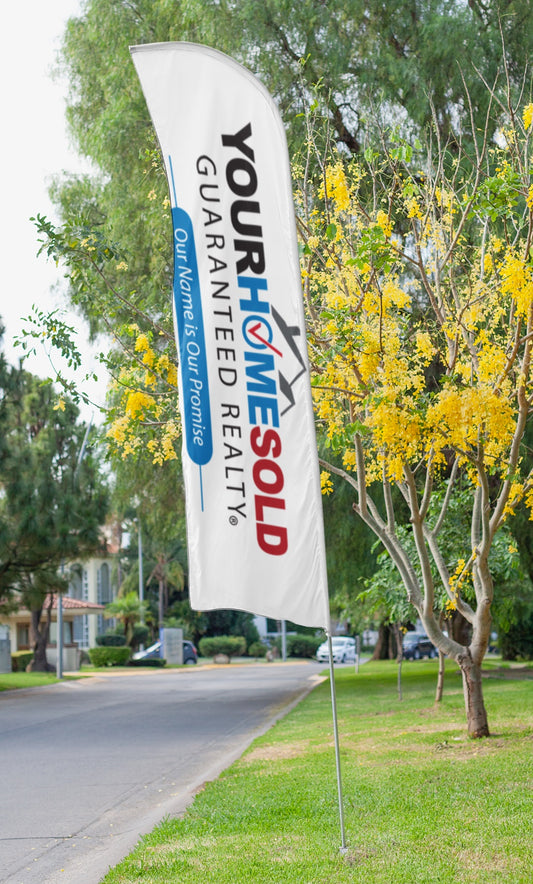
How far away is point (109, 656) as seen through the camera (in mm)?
50031

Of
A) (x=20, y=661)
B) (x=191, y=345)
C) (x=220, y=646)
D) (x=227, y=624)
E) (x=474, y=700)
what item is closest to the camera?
(x=191, y=345)

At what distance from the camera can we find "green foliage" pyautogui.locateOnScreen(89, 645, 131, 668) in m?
49.9

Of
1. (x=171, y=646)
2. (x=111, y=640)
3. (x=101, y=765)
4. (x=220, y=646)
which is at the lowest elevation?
(x=101, y=765)

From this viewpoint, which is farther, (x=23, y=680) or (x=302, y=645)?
(x=302, y=645)

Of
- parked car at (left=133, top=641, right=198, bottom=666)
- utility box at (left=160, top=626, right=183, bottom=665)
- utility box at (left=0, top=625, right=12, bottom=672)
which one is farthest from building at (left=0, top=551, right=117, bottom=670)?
utility box at (left=0, top=625, right=12, bottom=672)

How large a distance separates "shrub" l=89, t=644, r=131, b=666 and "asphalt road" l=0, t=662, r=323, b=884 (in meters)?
21.8

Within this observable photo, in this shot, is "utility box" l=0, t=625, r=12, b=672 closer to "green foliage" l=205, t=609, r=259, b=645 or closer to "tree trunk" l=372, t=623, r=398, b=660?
"tree trunk" l=372, t=623, r=398, b=660

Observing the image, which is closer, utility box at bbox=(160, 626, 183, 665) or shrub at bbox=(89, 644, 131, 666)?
shrub at bbox=(89, 644, 131, 666)

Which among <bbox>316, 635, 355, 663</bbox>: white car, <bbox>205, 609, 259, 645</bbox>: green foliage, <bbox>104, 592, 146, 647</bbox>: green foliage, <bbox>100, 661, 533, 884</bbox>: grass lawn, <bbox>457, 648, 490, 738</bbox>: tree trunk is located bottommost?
<bbox>316, 635, 355, 663</bbox>: white car

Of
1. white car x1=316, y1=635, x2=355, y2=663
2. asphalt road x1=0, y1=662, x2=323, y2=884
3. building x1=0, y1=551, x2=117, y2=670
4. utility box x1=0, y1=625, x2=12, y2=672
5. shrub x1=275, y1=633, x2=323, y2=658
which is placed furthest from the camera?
shrub x1=275, y1=633, x2=323, y2=658

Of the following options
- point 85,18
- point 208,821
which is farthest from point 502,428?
point 85,18

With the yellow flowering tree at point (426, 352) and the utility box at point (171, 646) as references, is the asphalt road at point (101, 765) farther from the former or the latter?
the utility box at point (171, 646)

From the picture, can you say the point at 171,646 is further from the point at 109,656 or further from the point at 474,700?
the point at 474,700

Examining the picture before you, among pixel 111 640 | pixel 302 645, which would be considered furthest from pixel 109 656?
pixel 302 645
